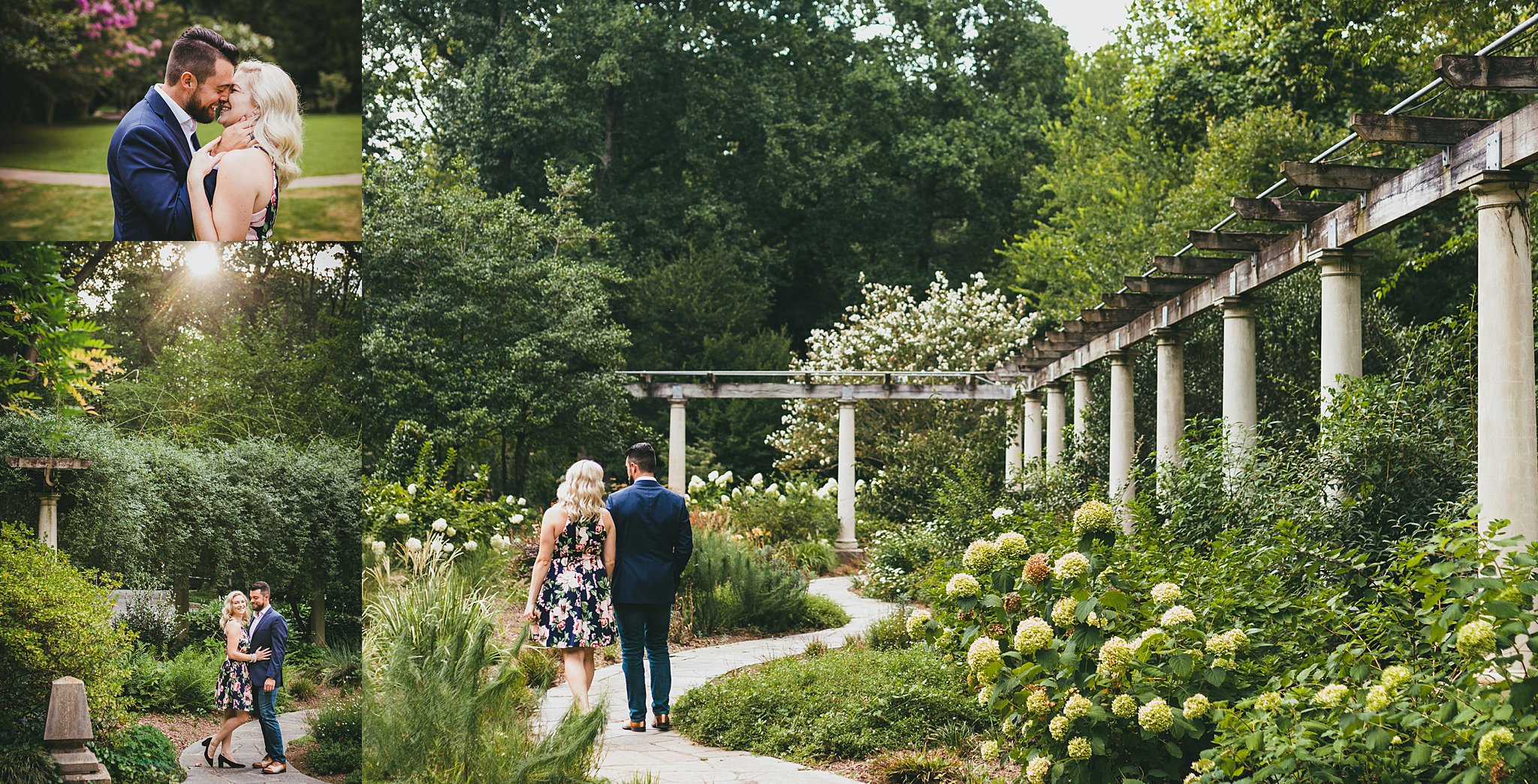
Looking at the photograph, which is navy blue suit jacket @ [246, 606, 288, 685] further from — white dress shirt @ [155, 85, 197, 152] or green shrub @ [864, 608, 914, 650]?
green shrub @ [864, 608, 914, 650]

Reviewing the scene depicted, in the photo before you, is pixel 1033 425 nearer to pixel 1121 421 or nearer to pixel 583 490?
pixel 1121 421

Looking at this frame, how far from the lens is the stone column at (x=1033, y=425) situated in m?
18.1

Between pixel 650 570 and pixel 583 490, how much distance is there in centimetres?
55

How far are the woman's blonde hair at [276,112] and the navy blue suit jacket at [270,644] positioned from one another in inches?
48.4

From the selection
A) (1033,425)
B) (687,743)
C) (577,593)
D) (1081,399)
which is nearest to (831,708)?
(687,743)

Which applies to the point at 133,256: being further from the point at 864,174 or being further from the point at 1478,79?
the point at 864,174

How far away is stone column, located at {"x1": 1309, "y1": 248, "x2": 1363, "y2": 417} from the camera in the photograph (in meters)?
7.79

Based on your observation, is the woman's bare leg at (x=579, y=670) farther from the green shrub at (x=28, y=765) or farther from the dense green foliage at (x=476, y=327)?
the dense green foliage at (x=476, y=327)

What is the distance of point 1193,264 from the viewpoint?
381 inches

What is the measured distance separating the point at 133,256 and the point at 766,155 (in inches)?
1067

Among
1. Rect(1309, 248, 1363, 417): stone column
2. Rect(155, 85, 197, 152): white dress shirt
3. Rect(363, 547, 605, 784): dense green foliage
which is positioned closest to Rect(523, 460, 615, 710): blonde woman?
Rect(363, 547, 605, 784): dense green foliage

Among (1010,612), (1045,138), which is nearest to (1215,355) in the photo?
(1010,612)

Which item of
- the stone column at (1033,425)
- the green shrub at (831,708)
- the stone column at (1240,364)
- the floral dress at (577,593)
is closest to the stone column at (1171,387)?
the stone column at (1240,364)

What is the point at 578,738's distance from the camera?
429 cm
